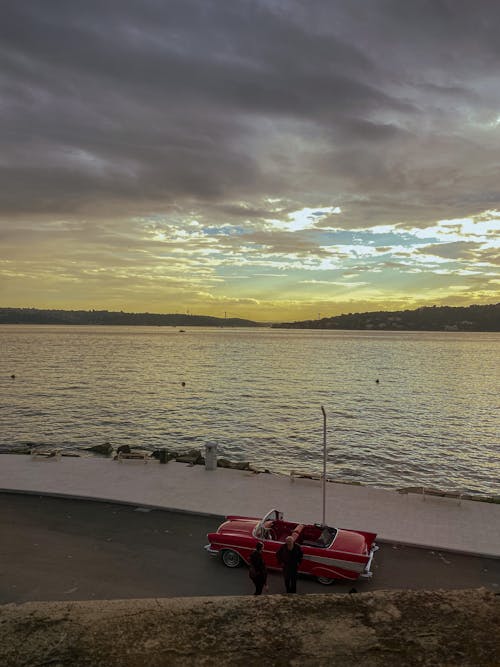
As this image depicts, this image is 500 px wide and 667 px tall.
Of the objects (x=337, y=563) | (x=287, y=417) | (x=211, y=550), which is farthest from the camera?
(x=287, y=417)

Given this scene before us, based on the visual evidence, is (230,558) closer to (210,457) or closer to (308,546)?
(308,546)

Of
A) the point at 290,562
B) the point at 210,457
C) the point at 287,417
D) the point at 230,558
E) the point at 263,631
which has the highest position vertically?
the point at 263,631

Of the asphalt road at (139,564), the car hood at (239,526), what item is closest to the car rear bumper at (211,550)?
the asphalt road at (139,564)

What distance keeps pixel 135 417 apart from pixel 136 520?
31.3 meters

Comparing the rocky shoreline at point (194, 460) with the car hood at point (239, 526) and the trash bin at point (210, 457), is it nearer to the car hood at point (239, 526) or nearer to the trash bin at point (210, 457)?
the trash bin at point (210, 457)

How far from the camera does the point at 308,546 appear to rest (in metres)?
11.6

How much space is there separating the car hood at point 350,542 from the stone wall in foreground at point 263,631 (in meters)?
7.38

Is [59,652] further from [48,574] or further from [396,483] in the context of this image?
[396,483]

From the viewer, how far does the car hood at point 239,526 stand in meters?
12.4

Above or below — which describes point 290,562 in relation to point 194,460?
above

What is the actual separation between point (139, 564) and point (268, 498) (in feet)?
19.5

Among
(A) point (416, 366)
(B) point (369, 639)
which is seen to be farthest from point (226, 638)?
(A) point (416, 366)

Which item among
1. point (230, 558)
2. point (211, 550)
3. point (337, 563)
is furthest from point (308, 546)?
point (211, 550)

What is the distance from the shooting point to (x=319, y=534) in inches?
486
